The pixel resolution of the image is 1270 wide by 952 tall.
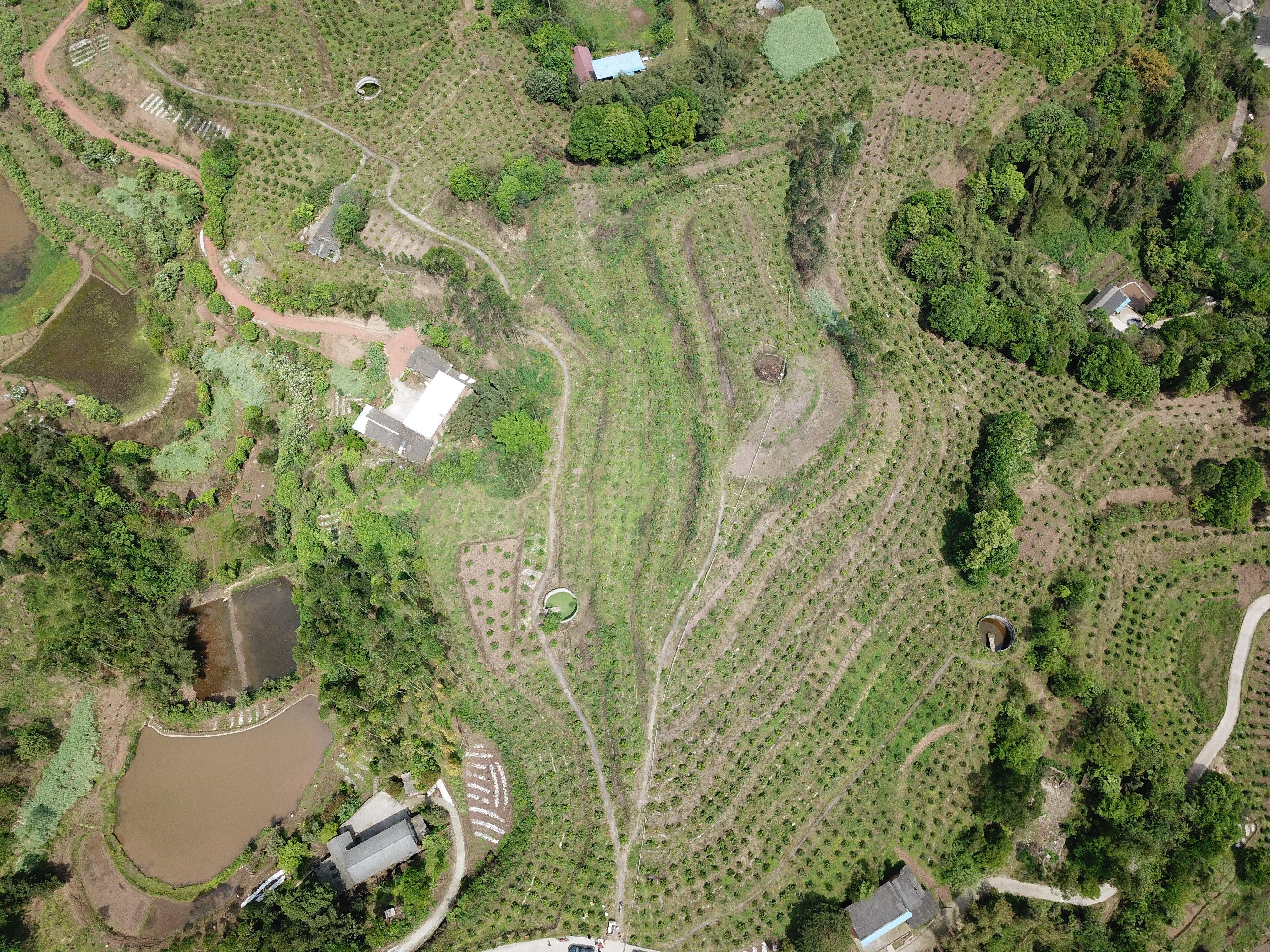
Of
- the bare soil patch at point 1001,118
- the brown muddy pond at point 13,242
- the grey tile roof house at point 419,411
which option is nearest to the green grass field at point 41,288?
the brown muddy pond at point 13,242

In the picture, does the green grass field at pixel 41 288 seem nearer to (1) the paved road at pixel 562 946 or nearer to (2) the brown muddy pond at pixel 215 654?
(2) the brown muddy pond at pixel 215 654

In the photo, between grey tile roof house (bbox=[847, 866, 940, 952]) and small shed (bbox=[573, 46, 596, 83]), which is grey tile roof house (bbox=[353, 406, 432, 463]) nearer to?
small shed (bbox=[573, 46, 596, 83])

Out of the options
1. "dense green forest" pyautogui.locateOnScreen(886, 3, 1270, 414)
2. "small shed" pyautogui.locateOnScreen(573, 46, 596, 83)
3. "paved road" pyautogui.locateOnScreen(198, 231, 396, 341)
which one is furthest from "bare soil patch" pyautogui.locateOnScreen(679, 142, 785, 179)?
"paved road" pyautogui.locateOnScreen(198, 231, 396, 341)

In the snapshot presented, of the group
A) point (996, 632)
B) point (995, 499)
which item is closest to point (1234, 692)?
point (996, 632)

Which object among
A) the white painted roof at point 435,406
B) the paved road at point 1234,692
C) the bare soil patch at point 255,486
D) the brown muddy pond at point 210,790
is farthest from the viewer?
the bare soil patch at point 255,486

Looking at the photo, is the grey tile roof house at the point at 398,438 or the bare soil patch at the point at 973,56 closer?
the grey tile roof house at the point at 398,438

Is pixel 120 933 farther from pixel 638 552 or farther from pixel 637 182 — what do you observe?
pixel 637 182

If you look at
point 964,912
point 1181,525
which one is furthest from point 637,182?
point 964,912

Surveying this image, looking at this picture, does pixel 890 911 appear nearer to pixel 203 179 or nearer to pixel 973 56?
pixel 973 56
